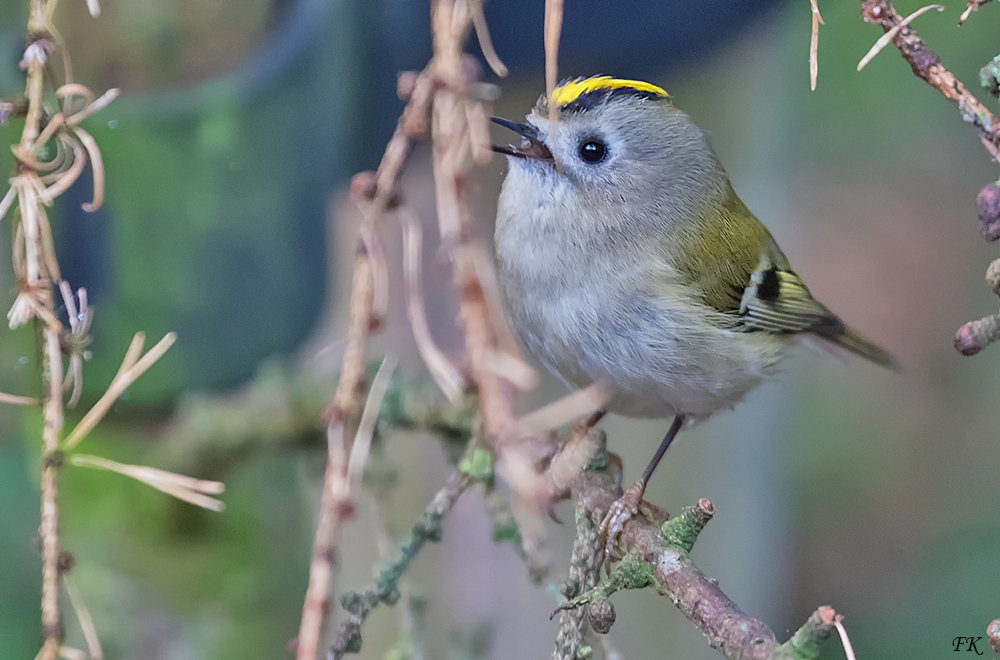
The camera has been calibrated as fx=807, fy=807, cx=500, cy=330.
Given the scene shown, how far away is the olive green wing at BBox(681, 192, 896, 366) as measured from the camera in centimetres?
70

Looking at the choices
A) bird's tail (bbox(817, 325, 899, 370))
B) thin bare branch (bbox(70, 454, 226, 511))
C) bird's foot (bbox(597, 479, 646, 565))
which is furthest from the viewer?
bird's tail (bbox(817, 325, 899, 370))

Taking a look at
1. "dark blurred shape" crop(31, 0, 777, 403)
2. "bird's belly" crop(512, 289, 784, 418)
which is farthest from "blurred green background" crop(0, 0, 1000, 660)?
"bird's belly" crop(512, 289, 784, 418)

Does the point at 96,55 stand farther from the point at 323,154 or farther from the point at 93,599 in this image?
the point at 93,599

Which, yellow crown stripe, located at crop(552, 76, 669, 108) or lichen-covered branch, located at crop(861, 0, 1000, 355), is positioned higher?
yellow crown stripe, located at crop(552, 76, 669, 108)

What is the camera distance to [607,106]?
620 mm

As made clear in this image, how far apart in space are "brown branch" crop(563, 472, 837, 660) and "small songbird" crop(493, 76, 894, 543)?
0.15 m

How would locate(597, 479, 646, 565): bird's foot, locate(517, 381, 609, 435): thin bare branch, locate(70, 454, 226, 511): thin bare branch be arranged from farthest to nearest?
locate(597, 479, 646, 565): bird's foot → locate(70, 454, 226, 511): thin bare branch → locate(517, 381, 609, 435): thin bare branch

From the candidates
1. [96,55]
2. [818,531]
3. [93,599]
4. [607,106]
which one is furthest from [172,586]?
[818,531]

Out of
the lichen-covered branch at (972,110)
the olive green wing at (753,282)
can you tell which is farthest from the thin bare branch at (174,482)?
the olive green wing at (753,282)

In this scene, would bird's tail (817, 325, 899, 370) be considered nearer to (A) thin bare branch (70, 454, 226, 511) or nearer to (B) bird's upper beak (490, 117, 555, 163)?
(B) bird's upper beak (490, 117, 555, 163)

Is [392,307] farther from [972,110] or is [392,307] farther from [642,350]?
[972,110]

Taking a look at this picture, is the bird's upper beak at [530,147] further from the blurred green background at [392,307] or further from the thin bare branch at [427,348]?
the thin bare branch at [427,348]

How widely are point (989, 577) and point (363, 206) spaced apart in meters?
0.89

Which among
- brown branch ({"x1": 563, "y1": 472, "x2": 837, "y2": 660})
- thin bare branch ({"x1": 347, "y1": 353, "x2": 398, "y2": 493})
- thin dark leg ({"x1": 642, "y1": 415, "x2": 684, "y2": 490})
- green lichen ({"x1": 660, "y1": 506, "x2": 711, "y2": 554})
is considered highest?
thin dark leg ({"x1": 642, "y1": 415, "x2": 684, "y2": 490})
